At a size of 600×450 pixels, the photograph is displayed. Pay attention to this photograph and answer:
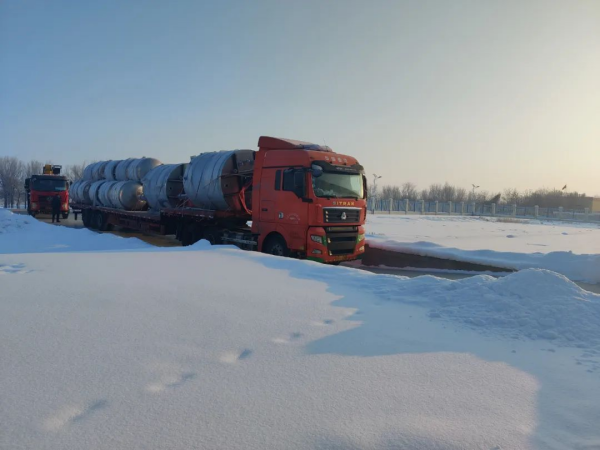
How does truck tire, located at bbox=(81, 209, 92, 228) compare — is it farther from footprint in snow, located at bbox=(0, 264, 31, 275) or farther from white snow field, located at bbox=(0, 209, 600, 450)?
white snow field, located at bbox=(0, 209, 600, 450)

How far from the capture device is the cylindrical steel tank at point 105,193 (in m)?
18.6

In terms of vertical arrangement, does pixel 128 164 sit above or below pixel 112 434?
above

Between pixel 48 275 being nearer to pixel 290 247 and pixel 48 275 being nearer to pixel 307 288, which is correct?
pixel 307 288

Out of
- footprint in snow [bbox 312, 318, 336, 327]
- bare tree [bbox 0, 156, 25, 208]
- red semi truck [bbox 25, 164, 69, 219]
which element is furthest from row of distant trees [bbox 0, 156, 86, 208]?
footprint in snow [bbox 312, 318, 336, 327]

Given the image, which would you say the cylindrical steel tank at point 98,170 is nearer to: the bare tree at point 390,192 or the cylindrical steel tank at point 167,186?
the cylindrical steel tank at point 167,186

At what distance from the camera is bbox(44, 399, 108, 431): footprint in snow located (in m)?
2.30

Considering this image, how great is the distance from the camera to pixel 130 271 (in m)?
6.16

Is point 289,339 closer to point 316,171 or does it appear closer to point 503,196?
point 316,171

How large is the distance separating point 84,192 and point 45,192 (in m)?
5.13

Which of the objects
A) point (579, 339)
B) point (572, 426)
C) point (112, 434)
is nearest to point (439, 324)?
point (579, 339)

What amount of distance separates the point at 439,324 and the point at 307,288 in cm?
182

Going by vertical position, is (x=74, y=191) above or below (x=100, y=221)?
above

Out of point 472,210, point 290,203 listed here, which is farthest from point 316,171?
point 472,210

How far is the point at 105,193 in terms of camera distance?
18.9 metres
